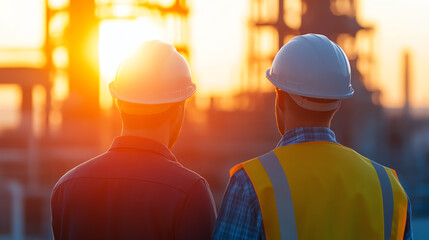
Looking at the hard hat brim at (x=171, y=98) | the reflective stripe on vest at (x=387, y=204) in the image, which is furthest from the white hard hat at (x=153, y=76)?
the reflective stripe on vest at (x=387, y=204)

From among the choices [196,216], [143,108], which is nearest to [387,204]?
[196,216]

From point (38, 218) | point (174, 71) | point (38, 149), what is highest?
point (174, 71)

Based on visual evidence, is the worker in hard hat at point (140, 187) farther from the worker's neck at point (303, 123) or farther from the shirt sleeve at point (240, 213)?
the worker's neck at point (303, 123)

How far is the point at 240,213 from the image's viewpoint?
2.28 meters

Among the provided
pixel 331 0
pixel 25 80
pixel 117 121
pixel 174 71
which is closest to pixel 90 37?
pixel 25 80

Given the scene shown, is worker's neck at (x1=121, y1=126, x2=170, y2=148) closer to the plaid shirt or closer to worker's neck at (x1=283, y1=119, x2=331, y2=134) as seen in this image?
the plaid shirt

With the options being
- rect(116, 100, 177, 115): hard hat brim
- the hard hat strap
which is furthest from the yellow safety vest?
rect(116, 100, 177, 115): hard hat brim

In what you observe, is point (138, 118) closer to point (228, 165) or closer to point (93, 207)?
point (93, 207)

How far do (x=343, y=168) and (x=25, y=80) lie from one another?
18114mm

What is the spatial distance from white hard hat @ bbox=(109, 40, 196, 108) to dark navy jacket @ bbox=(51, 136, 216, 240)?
0.23 meters

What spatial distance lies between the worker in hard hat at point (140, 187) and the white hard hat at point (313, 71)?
46 cm

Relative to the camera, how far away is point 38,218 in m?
16.2

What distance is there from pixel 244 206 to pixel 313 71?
0.63 metres

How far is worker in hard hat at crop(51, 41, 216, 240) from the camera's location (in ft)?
7.74
